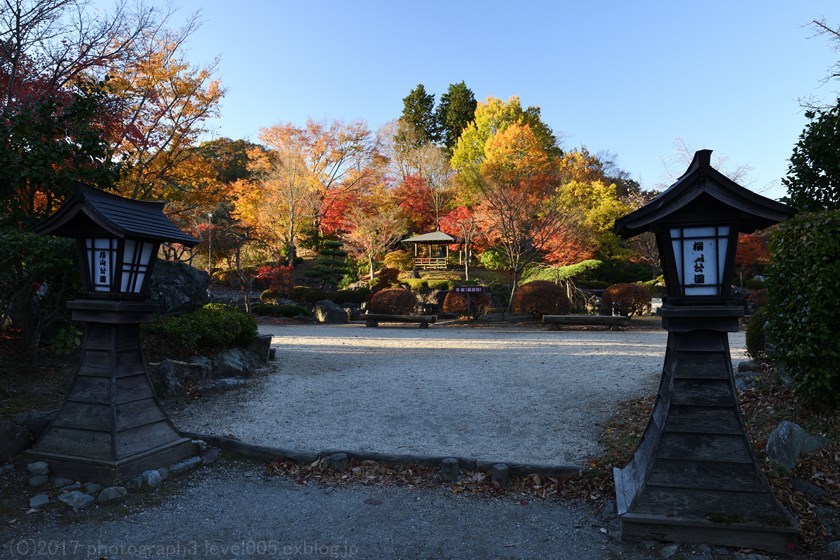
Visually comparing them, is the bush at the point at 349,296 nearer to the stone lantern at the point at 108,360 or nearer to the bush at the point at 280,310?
the bush at the point at 280,310

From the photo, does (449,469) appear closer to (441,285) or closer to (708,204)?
(708,204)

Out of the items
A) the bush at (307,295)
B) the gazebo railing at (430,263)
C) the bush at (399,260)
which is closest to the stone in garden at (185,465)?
the bush at (307,295)

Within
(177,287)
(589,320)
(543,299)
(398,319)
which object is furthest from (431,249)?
(177,287)

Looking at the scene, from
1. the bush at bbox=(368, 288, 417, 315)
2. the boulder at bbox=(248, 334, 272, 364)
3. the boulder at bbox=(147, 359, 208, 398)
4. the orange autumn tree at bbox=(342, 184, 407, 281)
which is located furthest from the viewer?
the orange autumn tree at bbox=(342, 184, 407, 281)

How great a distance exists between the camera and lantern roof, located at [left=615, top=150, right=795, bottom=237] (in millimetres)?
2781

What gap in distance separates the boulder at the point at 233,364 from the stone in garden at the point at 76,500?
3.62 m

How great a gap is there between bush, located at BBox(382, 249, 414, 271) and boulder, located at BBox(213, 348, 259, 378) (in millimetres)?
19419

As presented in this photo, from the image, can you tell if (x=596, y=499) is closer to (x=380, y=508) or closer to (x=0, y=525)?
(x=380, y=508)

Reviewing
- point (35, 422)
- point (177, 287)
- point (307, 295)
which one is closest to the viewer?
point (35, 422)

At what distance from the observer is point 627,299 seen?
53.9 feet

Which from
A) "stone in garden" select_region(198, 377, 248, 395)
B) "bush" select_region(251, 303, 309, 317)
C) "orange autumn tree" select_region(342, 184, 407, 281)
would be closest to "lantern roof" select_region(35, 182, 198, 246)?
"stone in garden" select_region(198, 377, 248, 395)

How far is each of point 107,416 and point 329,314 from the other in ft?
47.1

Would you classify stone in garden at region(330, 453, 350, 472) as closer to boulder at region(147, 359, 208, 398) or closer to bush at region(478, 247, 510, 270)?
boulder at region(147, 359, 208, 398)

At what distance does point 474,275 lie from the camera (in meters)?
25.2
